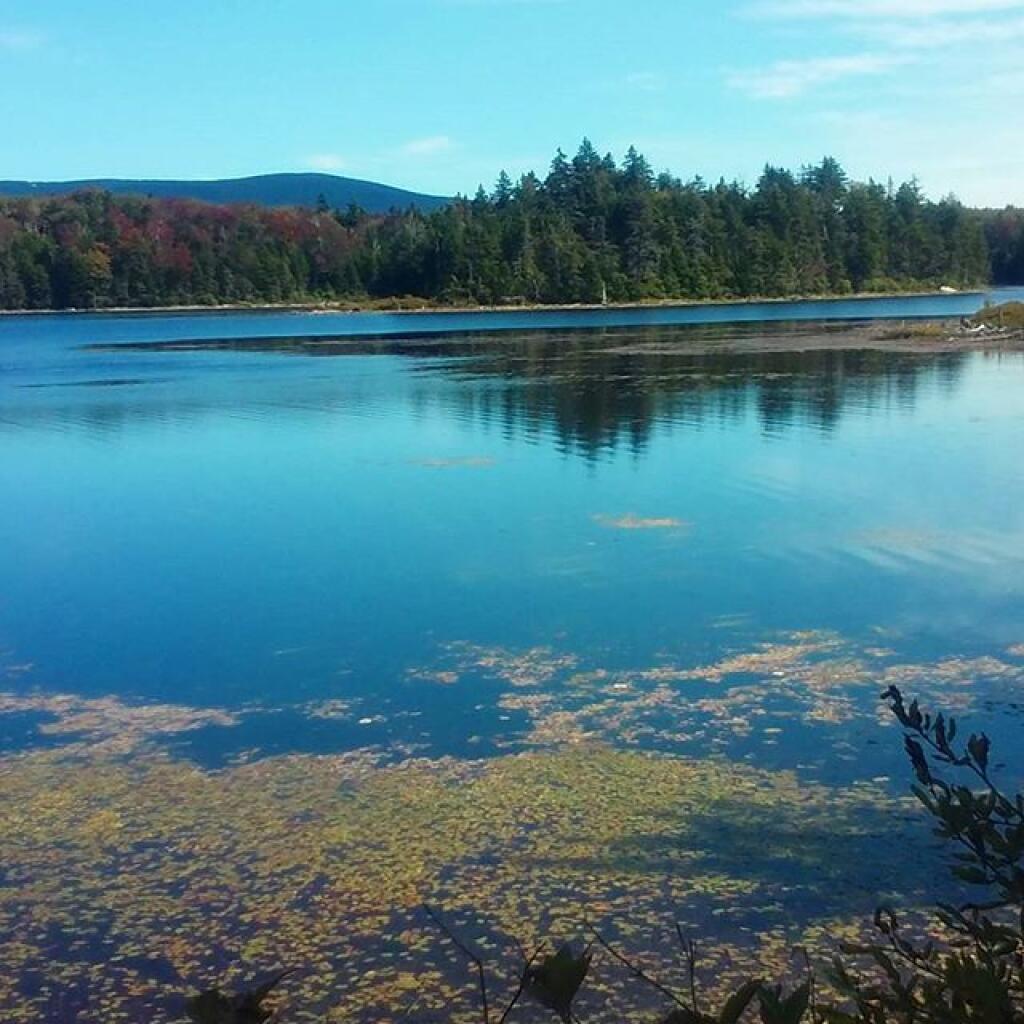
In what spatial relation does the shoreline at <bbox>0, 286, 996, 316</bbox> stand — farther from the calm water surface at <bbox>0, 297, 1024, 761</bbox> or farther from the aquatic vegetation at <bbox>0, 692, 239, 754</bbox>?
the aquatic vegetation at <bbox>0, 692, 239, 754</bbox>

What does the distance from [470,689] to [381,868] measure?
2.65 metres

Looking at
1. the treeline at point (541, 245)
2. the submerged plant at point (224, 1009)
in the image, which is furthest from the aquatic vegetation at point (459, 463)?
the treeline at point (541, 245)

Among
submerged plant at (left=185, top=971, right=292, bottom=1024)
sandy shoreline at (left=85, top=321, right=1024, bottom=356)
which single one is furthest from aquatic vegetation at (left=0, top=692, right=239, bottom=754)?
sandy shoreline at (left=85, top=321, right=1024, bottom=356)

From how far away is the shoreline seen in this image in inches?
3484

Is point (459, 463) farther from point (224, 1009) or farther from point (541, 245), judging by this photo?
point (541, 245)

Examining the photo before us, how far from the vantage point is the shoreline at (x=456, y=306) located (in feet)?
290

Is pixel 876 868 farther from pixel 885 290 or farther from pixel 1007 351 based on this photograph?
pixel 885 290

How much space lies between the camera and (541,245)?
3570 inches

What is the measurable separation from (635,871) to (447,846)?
3.14 feet

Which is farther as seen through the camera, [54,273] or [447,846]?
[54,273]

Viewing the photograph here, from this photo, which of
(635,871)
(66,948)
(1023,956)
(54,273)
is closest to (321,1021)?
(66,948)

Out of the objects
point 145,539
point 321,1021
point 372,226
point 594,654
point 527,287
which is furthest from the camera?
point 372,226

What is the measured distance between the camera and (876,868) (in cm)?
596

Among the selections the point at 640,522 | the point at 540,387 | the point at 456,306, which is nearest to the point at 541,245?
the point at 456,306
